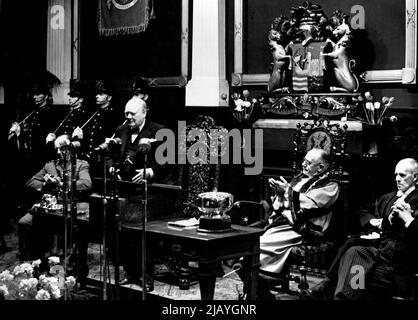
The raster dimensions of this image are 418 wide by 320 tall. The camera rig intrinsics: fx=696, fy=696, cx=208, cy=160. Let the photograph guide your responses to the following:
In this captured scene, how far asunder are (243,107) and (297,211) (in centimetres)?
215

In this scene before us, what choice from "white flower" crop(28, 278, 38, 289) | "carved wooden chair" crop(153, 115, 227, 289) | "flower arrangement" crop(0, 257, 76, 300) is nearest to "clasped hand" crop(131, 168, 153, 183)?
"carved wooden chair" crop(153, 115, 227, 289)

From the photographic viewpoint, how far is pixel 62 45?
1032 centimetres

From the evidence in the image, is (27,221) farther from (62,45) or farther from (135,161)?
(62,45)

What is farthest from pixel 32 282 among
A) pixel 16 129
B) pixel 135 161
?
pixel 16 129

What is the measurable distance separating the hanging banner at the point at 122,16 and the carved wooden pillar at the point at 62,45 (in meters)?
0.65

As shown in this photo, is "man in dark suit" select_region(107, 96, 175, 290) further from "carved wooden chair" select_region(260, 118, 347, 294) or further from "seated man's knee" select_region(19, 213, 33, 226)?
"carved wooden chair" select_region(260, 118, 347, 294)

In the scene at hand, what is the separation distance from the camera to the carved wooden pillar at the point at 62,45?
10.3 m

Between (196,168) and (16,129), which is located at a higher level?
(16,129)

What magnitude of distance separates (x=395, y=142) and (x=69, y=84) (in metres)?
5.35

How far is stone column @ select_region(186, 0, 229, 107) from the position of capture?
331 inches

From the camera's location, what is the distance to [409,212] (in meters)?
5.16

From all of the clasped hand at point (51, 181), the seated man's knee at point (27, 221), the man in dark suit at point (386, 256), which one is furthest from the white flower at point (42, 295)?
the seated man's knee at point (27, 221)

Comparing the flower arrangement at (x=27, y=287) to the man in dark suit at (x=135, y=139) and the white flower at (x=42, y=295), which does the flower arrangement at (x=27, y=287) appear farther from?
the man in dark suit at (x=135, y=139)
